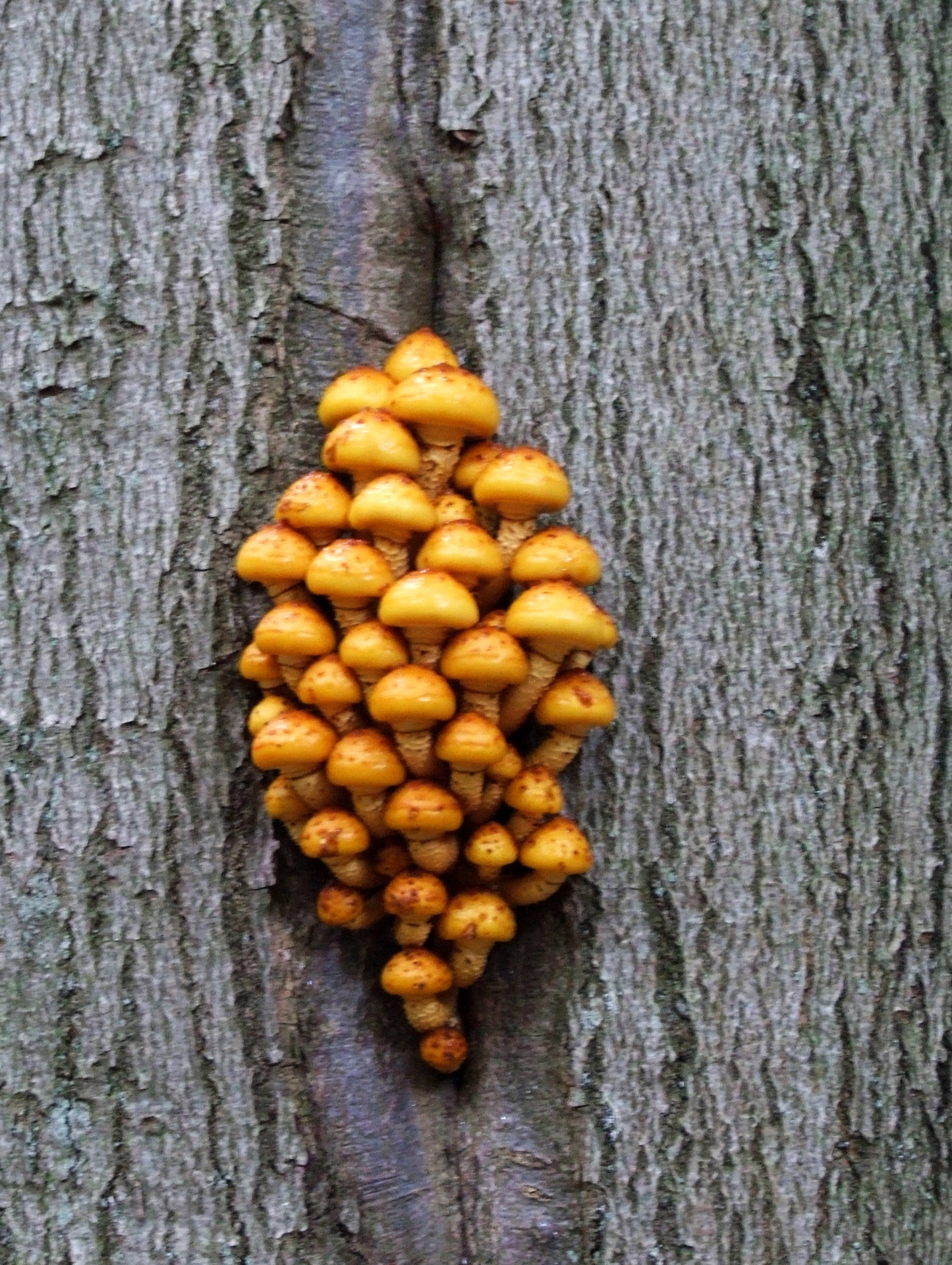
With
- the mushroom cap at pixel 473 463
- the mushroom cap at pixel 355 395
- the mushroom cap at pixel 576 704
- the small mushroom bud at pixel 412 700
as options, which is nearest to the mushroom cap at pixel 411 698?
the small mushroom bud at pixel 412 700

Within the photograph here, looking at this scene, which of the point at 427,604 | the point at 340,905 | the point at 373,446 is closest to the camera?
the point at 427,604

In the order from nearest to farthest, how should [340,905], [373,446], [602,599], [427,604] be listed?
[427,604] < [373,446] < [340,905] < [602,599]

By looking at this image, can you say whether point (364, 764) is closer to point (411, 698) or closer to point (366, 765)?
point (366, 765)

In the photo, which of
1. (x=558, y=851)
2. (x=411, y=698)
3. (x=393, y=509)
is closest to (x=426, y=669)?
(x=411, y=698)

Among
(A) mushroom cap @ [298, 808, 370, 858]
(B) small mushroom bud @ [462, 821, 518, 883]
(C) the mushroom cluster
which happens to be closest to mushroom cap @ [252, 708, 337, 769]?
(C) the mushroom cluster

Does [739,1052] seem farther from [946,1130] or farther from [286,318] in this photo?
[286,318]

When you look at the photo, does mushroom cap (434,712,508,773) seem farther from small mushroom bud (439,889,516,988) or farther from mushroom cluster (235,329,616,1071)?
small mushroom bud (439,889,516,988)
